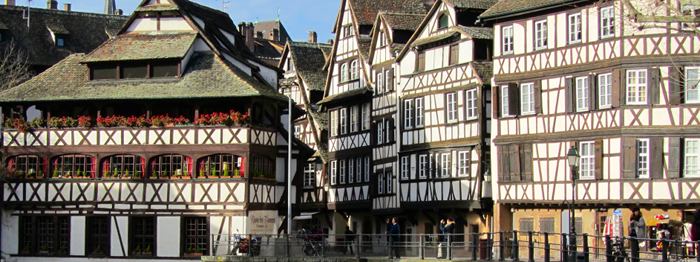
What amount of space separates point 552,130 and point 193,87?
1523 centimetres

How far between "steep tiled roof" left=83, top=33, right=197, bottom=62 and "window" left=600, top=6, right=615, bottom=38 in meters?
18.0

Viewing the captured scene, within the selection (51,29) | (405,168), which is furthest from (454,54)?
(51,29)

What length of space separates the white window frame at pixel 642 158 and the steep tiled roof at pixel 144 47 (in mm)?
19950

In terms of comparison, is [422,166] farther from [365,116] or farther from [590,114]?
[590,114]

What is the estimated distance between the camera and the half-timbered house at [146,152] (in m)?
54.9

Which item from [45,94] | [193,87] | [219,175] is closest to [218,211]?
[219,175]

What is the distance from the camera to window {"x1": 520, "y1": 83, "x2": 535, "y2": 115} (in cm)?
5078

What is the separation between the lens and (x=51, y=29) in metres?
77.7

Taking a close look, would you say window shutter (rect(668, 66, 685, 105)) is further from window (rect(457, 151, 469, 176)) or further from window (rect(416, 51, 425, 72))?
window (rect(416, 51, 425, 72))

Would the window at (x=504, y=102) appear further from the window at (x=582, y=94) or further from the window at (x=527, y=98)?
the window at (x=582, y=94)

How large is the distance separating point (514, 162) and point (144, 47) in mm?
17068

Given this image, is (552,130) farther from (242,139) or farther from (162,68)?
(162,68)

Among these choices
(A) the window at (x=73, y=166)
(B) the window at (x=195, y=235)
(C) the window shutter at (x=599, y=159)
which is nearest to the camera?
(C) the window shutter at (x=599, y=159)

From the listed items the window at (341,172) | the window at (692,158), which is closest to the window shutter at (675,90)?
the window at (692,158)
